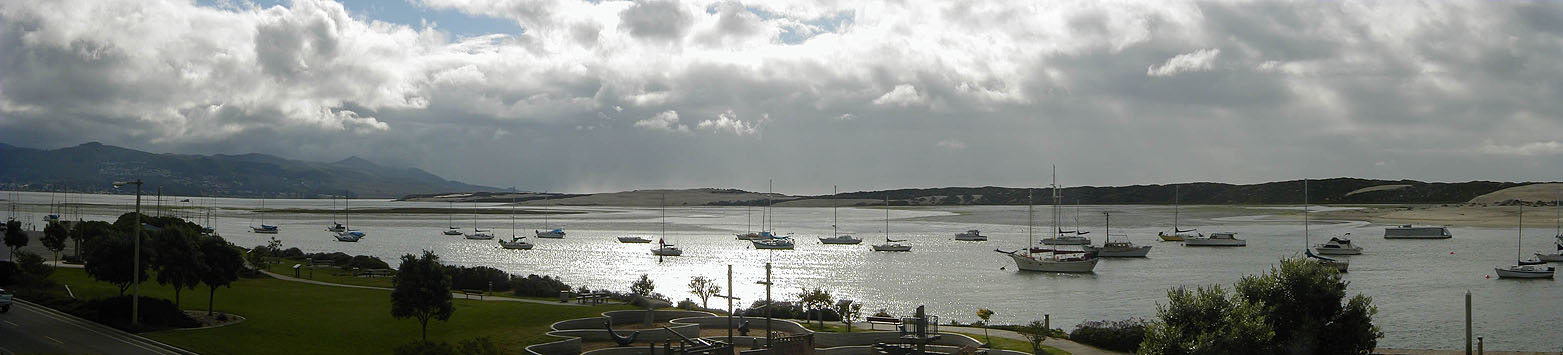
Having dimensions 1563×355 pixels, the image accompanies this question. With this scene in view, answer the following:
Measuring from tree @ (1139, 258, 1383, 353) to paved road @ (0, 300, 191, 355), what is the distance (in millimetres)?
28600

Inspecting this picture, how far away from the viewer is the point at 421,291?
33.2m

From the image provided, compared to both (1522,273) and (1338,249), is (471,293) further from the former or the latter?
(1338,249)

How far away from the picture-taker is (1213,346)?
→ 81.0ft

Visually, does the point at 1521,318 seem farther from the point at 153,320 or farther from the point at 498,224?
the point at 498,224

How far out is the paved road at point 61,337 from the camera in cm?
2977

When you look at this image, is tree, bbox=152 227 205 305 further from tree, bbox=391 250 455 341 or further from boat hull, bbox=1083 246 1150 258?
boat hull, bbox=1083 246 1150 258

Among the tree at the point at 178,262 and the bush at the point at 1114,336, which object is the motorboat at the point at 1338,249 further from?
the tree at the point at 178,262

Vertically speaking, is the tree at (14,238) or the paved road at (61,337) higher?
the tree at (14,238)

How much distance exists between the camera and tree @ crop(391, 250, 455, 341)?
33.2m

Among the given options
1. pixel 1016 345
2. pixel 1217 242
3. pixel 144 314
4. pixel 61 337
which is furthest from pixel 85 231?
pixel 1217 242

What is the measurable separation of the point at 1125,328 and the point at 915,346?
8468 mm

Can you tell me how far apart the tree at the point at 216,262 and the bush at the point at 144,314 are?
1850mm

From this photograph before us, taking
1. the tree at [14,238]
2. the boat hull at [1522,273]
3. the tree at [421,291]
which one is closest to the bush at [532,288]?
the tree at [421,291]

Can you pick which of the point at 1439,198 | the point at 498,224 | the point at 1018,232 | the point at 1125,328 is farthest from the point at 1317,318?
the point at 1439,198
